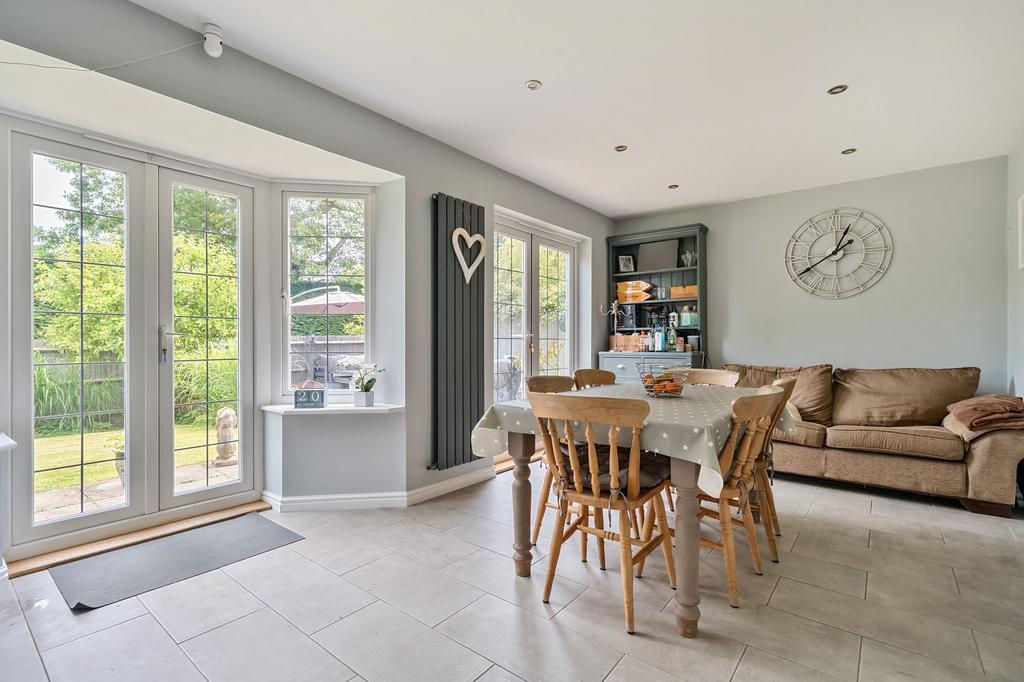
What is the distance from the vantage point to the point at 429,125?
11.1 feet

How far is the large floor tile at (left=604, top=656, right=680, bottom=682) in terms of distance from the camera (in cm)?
165

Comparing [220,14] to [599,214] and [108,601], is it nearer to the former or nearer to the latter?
[108,601]

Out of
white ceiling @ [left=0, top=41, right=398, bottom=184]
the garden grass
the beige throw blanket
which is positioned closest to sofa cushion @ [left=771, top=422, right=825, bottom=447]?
the beige throw blanket

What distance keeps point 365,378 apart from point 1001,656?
3.34 m

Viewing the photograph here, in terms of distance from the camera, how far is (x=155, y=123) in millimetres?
2582

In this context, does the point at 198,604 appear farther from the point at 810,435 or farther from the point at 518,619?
the point at 810,435

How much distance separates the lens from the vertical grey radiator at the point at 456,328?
11.8 ft

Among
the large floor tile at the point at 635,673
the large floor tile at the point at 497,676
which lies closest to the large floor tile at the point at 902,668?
the large floor tile at the point at 635,673

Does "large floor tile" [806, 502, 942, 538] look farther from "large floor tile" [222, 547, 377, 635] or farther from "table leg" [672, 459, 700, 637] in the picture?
"large floor tile" [222, 547, 377, 635]

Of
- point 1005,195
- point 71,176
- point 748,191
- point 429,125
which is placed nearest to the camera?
point 71,176

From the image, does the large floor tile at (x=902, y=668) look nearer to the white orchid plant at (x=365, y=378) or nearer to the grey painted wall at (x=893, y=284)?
the white orchid plant at (x=365, y=378)

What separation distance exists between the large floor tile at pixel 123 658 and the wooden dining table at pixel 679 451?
1.33m

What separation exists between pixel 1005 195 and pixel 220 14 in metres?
5.52

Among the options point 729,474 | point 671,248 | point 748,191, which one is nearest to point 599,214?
point 671,248
